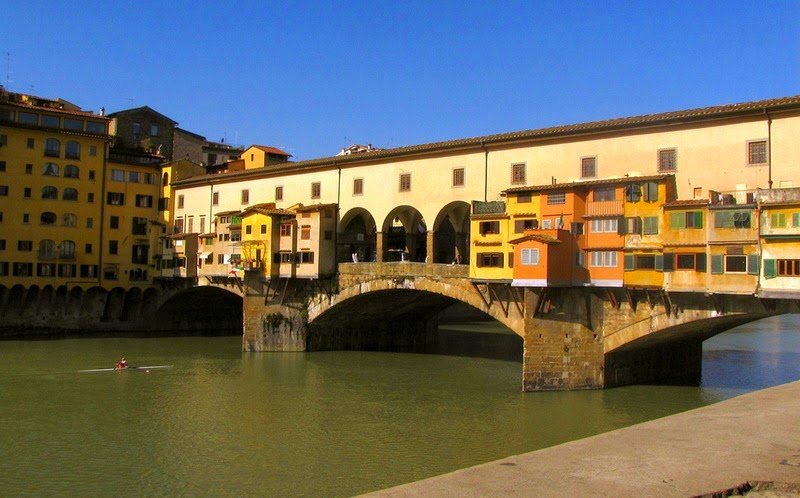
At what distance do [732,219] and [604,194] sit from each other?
549 cm

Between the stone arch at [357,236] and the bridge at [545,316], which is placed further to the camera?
the stone arch at [357,236]

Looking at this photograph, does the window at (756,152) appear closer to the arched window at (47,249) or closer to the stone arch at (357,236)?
the stone arch at (357,236)

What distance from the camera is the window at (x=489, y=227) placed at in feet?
112

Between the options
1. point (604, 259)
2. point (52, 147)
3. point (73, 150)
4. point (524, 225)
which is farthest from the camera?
point (73, 150)

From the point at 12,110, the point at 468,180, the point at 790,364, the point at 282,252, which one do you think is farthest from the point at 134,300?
the point at 790,364

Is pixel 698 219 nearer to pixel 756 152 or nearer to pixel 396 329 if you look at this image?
pixel 756 152

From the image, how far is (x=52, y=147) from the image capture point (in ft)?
182

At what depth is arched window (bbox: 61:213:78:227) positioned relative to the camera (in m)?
55.8

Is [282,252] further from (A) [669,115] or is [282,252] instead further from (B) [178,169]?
(A) [669,115]

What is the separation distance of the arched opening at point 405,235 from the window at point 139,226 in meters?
21.0

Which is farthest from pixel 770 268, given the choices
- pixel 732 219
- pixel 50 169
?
pixel 50 169

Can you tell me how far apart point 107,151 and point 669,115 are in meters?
44.9

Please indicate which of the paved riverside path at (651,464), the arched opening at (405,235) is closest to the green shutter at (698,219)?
the paved riverside path at (651,464)

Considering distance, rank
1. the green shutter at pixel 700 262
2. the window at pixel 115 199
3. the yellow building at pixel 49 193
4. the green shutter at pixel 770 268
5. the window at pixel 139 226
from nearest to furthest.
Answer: the green shutter at pixel 770 268 → the green shutter at pixel 700 262 → the yellow building at pixel 49 193 → the window at pixel 115 199 → the window at pixel 139 226
